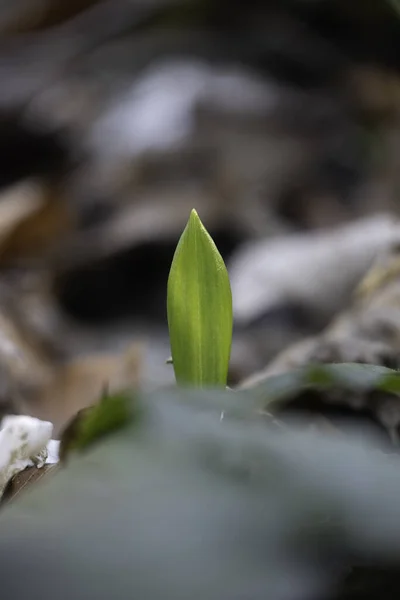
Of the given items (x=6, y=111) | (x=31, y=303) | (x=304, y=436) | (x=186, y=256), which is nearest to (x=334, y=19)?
(x=6, y=111)

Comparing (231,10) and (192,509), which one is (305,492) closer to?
(192,509)

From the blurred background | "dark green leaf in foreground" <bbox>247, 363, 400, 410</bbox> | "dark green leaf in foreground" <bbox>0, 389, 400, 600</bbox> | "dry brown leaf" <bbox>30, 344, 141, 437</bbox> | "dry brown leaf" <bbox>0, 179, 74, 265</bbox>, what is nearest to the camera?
"dark green leaf in foreground" <bbox>0, 389, 400, 600</bbox>

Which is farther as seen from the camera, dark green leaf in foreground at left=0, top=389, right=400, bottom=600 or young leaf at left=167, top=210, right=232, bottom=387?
young leaf at left=167, top=210, right=232, bottom=387

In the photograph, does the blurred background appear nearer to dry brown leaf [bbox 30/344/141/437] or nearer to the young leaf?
dry brown leaf [bbox 30/344/141/437]

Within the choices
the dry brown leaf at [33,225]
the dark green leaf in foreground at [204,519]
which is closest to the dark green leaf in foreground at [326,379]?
the dark green leaf in foreground at [204,519]

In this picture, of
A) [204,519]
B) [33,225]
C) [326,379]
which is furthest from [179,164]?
[204,519]

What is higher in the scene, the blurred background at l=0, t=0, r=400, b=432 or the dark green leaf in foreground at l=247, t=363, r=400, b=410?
the blurred background at l=0, t=0, r=400, b=432

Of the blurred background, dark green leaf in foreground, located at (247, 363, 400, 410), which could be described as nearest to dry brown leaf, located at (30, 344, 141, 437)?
the blurred background
